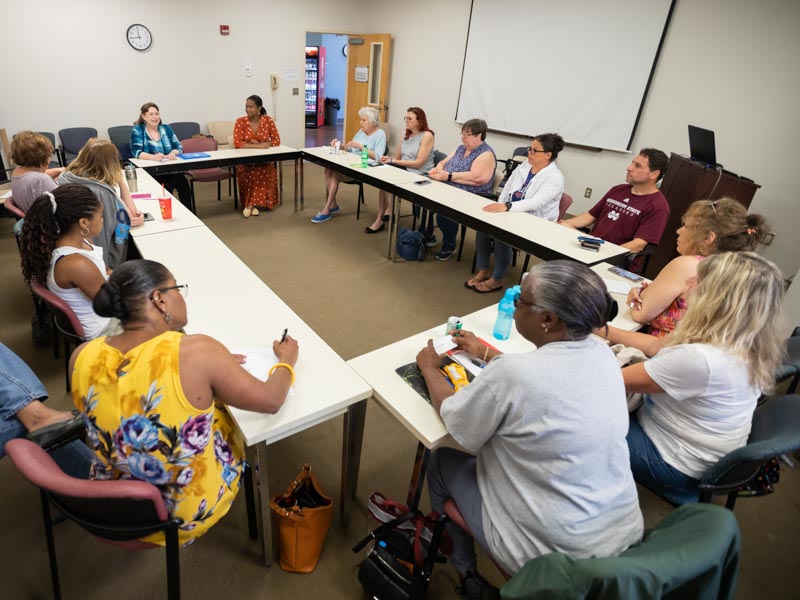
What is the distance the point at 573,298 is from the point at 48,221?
2059 mm

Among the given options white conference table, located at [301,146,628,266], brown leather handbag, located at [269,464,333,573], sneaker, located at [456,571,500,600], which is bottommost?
brown leather handbag, located at [269,464,333,573]

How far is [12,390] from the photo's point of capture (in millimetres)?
1453

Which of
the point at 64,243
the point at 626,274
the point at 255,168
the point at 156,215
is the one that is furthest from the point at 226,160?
the point at 626,274

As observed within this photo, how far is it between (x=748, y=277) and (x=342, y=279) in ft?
9.87

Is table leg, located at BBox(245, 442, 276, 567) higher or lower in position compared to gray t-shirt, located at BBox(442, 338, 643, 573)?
lower

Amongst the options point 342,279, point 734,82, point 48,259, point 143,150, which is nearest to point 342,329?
point 342,279

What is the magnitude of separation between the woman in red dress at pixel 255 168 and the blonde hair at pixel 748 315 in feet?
15.5

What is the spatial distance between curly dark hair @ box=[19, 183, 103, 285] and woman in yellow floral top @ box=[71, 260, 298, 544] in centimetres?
98

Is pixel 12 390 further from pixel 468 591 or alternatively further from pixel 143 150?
pixel 143 150

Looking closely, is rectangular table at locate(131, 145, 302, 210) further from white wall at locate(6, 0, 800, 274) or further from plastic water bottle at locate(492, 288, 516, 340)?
plastic water bottle at locate(492, 288, 516, 340)

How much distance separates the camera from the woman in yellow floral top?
1084 millimetres

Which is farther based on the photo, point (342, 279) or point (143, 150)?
point (143, 150)

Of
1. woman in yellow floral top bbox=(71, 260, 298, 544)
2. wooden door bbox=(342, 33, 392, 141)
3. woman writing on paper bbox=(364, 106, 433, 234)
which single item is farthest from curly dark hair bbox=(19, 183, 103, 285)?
wooden door bbox=(342, 33, 392, 141)

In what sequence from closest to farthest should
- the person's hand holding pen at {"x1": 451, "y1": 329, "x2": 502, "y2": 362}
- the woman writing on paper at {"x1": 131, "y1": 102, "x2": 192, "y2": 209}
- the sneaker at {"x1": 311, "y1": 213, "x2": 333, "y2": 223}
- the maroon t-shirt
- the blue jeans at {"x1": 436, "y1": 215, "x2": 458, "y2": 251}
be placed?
1. the person's hand holding pen at {"x1": 451, "y1": 329, "x2": 502, "y2": 362}
2. the maroon t-shirt
3. the woman writing on paper at {"x1": 131, "y1": 102, "x2": 192, "y2": 209}
4. the blue jeans at {"x1": 436, "y1": 215, "x2": 458, "y2": 251}
5. the sneaker at {"x1": 311, "y1": 213, "x2": 333, "y2": 223}
